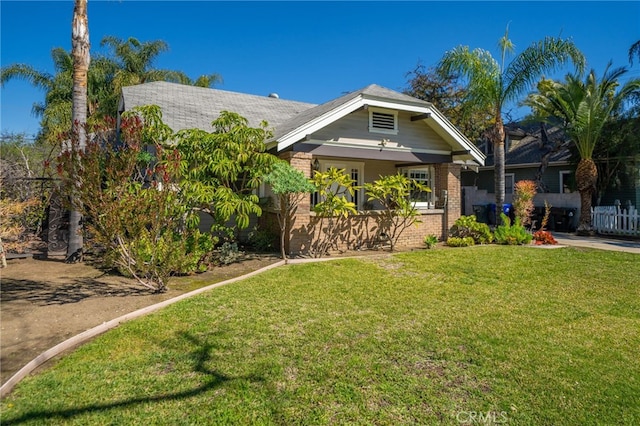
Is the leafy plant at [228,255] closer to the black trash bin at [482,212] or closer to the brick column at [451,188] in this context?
the brick column at [451,188]

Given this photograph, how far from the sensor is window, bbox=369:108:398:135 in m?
11.9

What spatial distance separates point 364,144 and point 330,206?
8.90ft

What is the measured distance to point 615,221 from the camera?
49.6 feet

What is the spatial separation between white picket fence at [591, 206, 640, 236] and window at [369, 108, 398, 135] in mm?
10070

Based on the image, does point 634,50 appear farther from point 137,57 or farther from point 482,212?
point 137,57

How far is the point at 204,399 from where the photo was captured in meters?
3.56

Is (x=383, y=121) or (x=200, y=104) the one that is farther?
(x=200, y=104)

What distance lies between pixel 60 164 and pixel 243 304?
3.62 m

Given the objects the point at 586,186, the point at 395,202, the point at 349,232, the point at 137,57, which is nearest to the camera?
the point at 349,232

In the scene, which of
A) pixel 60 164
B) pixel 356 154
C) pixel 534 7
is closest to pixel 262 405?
pixel 60 164

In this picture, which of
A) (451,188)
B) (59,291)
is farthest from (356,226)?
(59,291)

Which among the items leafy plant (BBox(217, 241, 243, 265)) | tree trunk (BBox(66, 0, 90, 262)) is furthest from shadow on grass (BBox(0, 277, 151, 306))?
leafy plant (BBox(217, 241, 243, 265))

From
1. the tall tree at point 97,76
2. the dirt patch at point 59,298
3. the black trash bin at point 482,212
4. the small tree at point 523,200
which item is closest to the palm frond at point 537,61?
the small tree at point 523,200

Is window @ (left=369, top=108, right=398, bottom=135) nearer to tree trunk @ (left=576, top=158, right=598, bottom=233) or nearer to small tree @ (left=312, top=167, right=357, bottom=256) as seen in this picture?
small tree @ (left=312, top=167, right=357, bottom=256)
